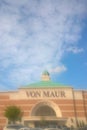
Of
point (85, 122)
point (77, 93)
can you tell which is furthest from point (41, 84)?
point (85, 122)

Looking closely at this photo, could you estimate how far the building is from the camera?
225 ft

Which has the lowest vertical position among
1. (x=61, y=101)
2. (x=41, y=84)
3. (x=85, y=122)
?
(x=85, y=122)

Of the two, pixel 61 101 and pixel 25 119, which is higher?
pixel 61 101

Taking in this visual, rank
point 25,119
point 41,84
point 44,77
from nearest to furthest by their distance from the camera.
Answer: point 25,119 → point 41,84 → point 44,77

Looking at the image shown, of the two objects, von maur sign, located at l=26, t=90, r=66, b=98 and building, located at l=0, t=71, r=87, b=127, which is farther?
von maur sign, located at l=26, t=90, r=66, b=98

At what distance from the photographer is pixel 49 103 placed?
230 ft

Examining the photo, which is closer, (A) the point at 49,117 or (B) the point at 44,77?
(A) the point at 49,117

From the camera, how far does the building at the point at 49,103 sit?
68688 millimetres

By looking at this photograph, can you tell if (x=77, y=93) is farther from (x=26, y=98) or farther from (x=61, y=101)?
(x=26, y=98)

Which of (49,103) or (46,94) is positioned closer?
(46,94)

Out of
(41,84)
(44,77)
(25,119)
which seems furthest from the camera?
(44,77)

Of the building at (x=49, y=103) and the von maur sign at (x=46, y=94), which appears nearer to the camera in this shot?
the building at (x=49, y=103)

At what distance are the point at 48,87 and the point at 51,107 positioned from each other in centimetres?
506

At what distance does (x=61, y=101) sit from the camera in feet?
229
